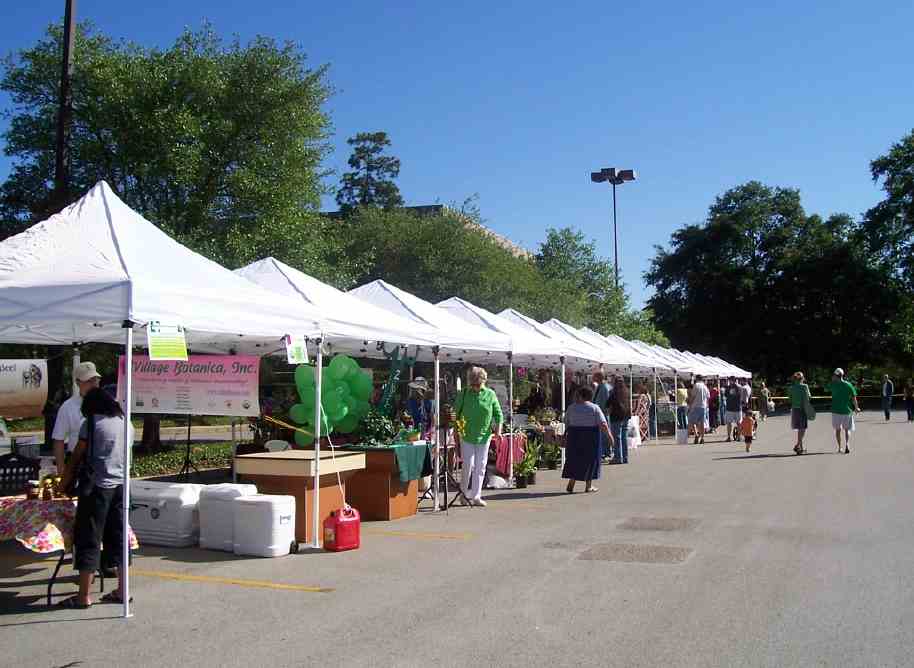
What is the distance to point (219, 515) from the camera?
890 cm

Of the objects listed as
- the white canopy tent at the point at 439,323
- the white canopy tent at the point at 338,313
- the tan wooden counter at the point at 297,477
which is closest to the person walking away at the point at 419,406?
the white canopy tent at the point at 439,323

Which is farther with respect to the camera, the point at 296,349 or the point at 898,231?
the point at 898,231

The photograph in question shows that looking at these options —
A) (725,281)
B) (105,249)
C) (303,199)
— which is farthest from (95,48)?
(725,281)

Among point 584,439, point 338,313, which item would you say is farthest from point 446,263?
point 338,313

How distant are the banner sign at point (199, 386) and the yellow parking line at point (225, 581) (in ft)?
5.45

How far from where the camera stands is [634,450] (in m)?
22.4

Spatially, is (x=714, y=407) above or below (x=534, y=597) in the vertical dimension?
above

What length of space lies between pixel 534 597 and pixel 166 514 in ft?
14.3

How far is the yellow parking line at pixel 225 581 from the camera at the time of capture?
7.26 meters

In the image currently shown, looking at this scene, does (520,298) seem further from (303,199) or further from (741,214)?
(741,214)

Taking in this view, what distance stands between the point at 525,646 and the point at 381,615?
1279mm

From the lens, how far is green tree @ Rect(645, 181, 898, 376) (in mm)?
53438

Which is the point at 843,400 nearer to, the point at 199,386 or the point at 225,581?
A: the point at 199,386

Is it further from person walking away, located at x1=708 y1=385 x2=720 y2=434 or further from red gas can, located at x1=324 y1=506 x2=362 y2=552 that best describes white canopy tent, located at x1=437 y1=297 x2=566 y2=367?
person walking away, located at x1=708 y1=385 x2=720 y2=434
